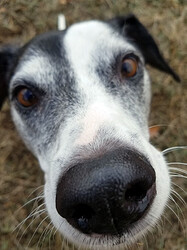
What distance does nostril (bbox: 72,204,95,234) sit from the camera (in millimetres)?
2125

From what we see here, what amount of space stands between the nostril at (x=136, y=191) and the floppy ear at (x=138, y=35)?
2.11m

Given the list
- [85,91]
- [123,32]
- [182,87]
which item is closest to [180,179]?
[182,87]

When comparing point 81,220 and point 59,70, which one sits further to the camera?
point 59,70

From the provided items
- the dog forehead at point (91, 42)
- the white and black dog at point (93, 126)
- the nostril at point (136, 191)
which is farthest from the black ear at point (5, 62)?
the nostril at point (136, 191)

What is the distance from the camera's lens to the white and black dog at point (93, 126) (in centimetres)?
210

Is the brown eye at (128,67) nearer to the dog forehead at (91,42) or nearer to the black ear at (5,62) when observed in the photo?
the dog forehead at (91,42)

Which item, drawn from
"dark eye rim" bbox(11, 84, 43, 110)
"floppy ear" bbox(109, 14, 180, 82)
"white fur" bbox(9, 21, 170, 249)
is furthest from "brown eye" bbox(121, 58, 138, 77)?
"dark eye rim" bbox(11, 84, 43, 110)

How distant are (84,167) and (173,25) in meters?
4.27

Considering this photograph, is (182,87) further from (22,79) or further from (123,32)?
(22,79)

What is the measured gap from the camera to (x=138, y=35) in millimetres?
4004

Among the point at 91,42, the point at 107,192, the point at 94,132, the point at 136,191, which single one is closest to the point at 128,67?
the point at 91,42

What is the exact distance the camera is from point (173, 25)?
575cm

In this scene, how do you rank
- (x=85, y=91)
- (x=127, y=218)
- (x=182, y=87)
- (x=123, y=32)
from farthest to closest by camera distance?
1. (x=182, y=87)
2. (x=123, y=32)
3. (x=85, y=91)
4. (x=127, y=218)

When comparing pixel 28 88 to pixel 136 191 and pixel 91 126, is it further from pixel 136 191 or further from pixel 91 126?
pixel 136 191
